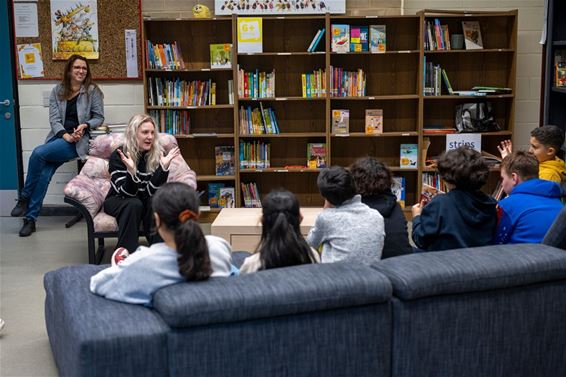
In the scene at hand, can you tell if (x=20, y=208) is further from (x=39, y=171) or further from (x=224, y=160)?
(x=224, y=160)

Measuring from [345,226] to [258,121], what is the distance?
11.7 ft

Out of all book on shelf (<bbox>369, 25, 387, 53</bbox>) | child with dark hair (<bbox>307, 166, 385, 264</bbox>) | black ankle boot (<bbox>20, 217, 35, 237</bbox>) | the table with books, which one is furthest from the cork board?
child with dark hair (<bbox>307, 166, 385, 264</bbox>)

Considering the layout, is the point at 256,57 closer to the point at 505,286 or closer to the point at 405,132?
the point at 405,132

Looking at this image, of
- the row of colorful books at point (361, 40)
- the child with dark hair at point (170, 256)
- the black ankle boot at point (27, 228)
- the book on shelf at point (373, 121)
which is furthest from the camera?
the book on shelf at point (373, 121)

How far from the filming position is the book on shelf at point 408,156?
22.4 ft

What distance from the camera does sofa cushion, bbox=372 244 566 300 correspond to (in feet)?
8.87

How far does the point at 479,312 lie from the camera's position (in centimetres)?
280

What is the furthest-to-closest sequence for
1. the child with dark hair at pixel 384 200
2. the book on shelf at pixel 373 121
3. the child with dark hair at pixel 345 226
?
the book on shelf at pixel 373 121
the child with dark hair at pixel 384 200
the child with dark hair at pixel 345 226

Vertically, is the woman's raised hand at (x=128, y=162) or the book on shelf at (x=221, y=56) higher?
the book on shelf at (x=221, y=56)

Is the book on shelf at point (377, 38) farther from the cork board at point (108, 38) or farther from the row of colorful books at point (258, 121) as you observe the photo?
the cork board at point (108, 38)

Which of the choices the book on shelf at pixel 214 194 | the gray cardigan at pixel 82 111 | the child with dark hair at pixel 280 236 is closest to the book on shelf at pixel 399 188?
the book on shelf at pixel 214 194

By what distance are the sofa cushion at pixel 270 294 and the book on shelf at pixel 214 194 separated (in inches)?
165

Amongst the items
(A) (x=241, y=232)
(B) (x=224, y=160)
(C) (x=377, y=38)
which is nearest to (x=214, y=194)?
(B) (x=224, y=160)

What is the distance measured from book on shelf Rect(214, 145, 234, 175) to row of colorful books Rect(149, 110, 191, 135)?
33 cm
